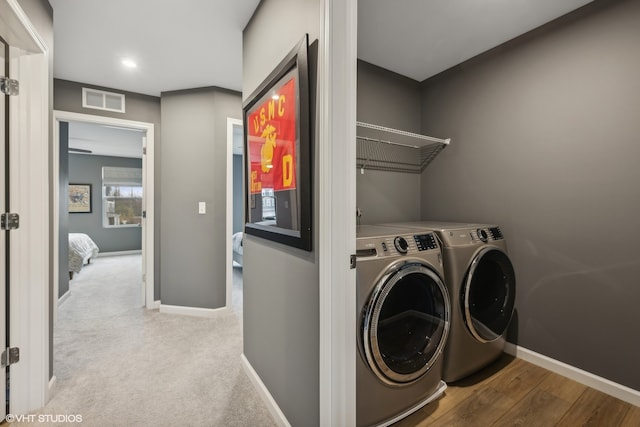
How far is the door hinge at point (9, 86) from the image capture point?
1.45 meters

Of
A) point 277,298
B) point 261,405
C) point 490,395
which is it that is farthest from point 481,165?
point 261,405

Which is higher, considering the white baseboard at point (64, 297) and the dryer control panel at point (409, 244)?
the dryer control panel at point (409, 244)

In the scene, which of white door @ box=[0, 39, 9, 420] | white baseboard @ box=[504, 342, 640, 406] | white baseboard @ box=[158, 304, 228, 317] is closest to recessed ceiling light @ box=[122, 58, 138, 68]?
white door @ box=[0, 39, 9, 420]

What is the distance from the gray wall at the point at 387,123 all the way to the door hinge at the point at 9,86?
2.15m

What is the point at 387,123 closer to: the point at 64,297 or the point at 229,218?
the point at 229,218

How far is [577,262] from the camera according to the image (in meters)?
1.79

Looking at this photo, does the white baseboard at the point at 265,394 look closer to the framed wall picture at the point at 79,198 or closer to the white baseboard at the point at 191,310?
the white baseboard at the point at 191,310

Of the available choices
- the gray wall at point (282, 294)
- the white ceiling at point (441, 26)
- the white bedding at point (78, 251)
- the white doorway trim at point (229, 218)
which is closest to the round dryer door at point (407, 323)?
the gray wall at point (282, 294)

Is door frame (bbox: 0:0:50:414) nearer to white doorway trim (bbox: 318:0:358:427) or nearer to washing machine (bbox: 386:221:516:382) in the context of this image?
white doorway trim (bbox: 318:0:358:427)

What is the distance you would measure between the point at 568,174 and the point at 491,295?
37.5 inches

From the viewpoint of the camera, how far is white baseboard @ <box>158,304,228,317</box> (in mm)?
2898

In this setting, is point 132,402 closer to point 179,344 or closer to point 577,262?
point 179,344

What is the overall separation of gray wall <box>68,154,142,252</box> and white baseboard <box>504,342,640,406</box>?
748 cm

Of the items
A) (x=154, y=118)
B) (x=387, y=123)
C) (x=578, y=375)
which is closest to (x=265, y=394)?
(x=578, y=375)
